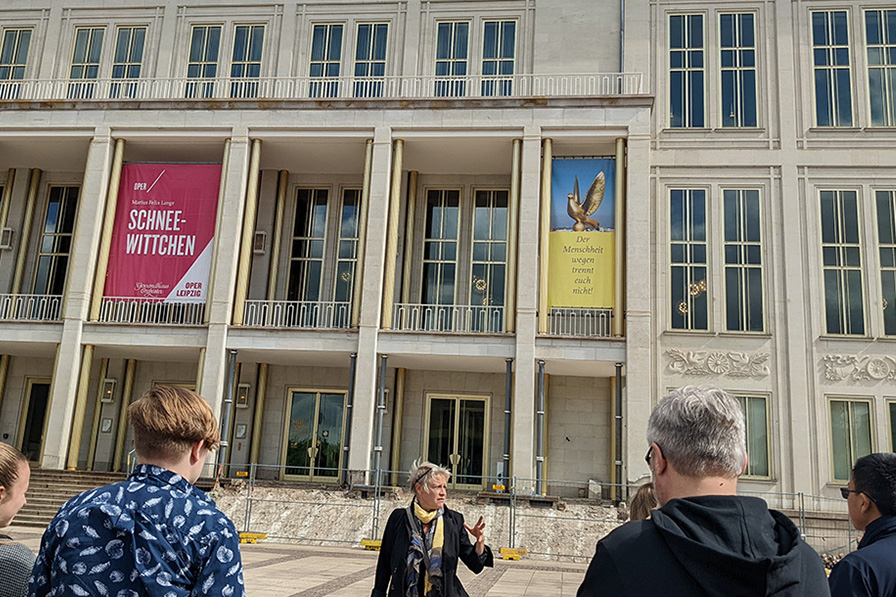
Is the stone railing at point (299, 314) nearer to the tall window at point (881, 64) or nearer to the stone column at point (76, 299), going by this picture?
the stone column at point (76, 299)

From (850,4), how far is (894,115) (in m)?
3.55

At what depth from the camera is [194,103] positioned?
2333 centimetres

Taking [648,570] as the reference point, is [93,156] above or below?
above

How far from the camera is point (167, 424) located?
261 cm

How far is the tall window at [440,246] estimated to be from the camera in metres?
24.6

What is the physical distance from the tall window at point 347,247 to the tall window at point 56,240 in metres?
8.57

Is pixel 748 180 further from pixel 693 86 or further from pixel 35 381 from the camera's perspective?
pixel 35 381

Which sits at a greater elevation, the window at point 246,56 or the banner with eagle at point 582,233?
the window at point 246,56

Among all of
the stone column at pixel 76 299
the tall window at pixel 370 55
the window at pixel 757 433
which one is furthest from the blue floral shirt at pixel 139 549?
the tall window at pixel 370 55

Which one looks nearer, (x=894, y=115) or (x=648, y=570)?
(x=648, y=570)

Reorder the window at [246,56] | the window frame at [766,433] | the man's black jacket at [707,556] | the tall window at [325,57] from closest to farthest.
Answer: the man's black jacket at [707,556] < the window frame at [766,433] < the tall window at [325,57] < the window at [246,56]

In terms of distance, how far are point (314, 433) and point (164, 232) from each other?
7222mm

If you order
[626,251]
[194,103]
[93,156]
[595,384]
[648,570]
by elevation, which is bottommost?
[648,570]

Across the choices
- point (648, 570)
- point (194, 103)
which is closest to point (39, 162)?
point (194, 103)
